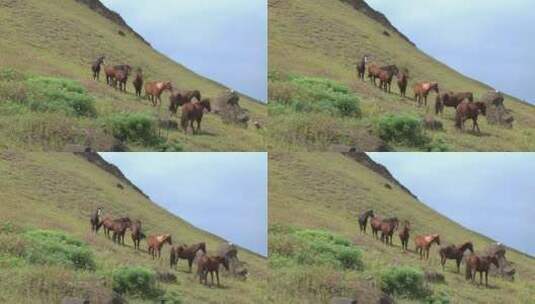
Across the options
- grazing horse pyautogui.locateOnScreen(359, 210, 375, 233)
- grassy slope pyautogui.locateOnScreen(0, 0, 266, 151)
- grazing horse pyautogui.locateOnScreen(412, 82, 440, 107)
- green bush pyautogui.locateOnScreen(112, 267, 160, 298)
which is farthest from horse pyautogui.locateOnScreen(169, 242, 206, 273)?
grazing horse pyautogui.locateOnScreen(412, 82, 440, 107)

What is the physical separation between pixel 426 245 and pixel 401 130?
3.50 meters

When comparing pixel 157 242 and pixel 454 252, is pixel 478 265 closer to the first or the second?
pixel 454 252

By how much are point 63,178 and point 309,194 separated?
6.59 meters

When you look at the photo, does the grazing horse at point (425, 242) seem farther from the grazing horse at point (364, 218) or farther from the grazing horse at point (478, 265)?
the grazing horse at point (364, 218)

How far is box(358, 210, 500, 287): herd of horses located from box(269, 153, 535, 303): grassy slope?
0.73 ft

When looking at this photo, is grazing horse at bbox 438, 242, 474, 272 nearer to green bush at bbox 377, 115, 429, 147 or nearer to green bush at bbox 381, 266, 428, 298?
green bush at bbox 381, 266, 428, 298

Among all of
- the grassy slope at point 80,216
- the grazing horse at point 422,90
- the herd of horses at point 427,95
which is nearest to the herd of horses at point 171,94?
the grassy slope at point 80,216

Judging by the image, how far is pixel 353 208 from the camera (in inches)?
1040

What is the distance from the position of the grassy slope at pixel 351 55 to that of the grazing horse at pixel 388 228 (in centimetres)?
223

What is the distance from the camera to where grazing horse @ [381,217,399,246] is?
2569cm

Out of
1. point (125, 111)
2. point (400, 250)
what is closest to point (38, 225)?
point (125, 111)

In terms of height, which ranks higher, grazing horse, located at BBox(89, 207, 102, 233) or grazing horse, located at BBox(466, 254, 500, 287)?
grazing horse, located at BBox(89, 207, 102, 233)

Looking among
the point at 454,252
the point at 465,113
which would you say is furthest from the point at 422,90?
the point at 454,252

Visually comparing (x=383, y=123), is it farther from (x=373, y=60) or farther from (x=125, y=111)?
(x=373, y=60)
